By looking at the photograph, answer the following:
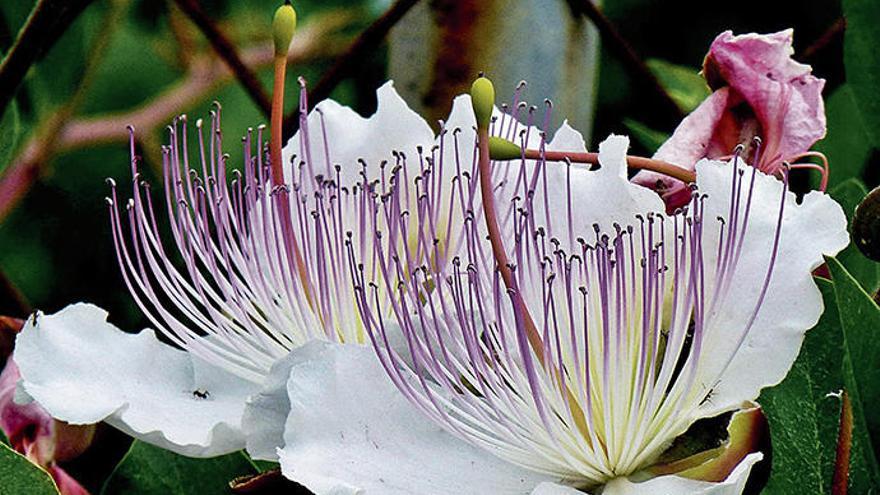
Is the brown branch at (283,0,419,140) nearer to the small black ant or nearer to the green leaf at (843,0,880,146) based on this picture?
the green leaf at (843,0,880,146)

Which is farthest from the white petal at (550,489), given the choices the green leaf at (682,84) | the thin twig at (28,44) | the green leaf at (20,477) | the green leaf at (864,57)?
the green leaf at (682,84)

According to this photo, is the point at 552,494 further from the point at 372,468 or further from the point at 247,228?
the point at 247,228

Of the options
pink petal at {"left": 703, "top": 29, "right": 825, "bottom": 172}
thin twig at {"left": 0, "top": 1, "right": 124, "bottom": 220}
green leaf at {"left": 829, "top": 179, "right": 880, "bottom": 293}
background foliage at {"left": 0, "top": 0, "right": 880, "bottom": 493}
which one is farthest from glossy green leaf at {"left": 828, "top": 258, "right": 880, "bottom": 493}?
thin twig at {"left": 0, "top": 1, "right": 124, "bottom": 220}

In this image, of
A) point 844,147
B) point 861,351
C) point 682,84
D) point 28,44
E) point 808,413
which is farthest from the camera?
point 682,84

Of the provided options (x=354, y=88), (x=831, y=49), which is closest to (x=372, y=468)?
(x=831, y=49)

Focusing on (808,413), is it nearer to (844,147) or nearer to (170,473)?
(170,473)

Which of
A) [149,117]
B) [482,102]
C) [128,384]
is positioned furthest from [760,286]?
[149,117]

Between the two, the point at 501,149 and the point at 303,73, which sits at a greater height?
the point at 501,149
